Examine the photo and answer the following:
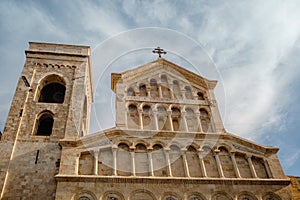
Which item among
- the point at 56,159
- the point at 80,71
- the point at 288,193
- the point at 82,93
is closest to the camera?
the point at 288,193

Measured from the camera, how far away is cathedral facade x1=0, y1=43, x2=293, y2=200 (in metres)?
12.2

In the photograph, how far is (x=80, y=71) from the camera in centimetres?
1855

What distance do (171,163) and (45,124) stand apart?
8.00 meters

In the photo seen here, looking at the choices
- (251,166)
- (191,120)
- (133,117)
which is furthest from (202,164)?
(133,117)

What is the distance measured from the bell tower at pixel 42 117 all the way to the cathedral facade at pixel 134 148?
5 cm

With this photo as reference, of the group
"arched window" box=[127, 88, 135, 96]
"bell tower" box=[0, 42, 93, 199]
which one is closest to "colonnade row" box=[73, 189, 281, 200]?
"bell tower" box=[0, 42, 93, 199]

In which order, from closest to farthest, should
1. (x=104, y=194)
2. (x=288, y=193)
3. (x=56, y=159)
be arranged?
(x=104, y=194) < (x=288, y=193) < (x=56, y=159)

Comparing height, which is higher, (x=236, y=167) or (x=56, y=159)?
(x=56, y=159)

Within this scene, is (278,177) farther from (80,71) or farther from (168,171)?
(80,71)

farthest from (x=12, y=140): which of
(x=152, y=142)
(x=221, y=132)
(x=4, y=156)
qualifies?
(x=221, y=132)

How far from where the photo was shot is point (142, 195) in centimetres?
1181

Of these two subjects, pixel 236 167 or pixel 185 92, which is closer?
pixel 236 167

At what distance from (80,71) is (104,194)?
9524 mm

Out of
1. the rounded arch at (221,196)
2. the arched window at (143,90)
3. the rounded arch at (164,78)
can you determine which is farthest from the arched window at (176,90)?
the rounded arch at (221,196)
